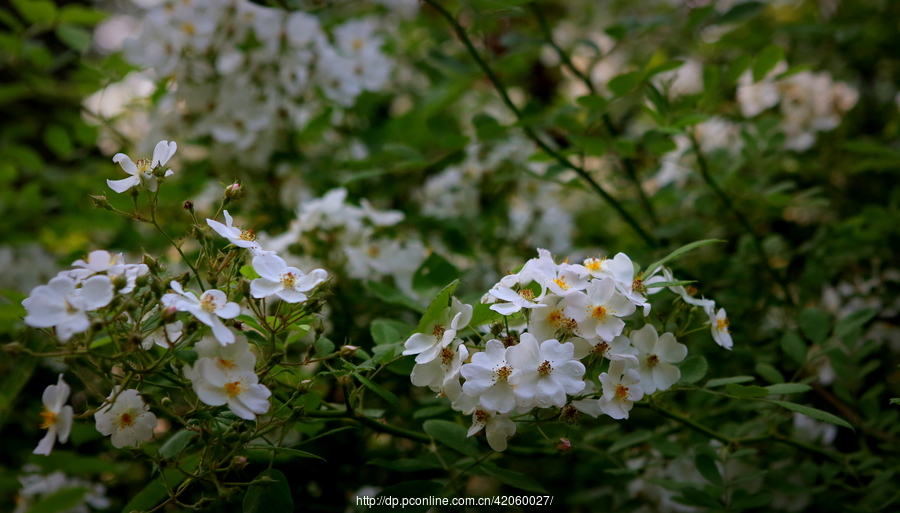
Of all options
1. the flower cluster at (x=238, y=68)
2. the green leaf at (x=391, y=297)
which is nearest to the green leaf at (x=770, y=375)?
the green leaf at (x=391, y=297)

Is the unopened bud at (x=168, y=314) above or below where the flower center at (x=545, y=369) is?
above

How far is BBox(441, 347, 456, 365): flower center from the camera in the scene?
853mm

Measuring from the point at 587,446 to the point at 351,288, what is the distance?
0.67 metres

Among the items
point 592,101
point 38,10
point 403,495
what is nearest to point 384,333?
point 403,495

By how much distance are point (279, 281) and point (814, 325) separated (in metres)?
1.00

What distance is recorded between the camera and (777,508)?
133cm

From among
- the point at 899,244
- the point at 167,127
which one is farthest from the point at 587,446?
the point at 167,127

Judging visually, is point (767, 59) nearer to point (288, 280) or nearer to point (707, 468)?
point (707, 468)

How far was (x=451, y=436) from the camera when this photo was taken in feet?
3.16

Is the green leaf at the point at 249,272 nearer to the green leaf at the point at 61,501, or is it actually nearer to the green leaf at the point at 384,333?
the green leaf at the point at 384,333

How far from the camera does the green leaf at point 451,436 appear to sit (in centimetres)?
95

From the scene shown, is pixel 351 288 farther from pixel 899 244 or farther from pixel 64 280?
pixel 899 244

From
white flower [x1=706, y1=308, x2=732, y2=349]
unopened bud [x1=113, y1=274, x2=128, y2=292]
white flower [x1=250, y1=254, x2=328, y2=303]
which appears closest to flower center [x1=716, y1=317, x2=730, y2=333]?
white flower [x1=706, y1=308, x2=732, y2=349]

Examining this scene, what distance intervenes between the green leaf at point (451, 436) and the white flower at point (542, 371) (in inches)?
7.9
